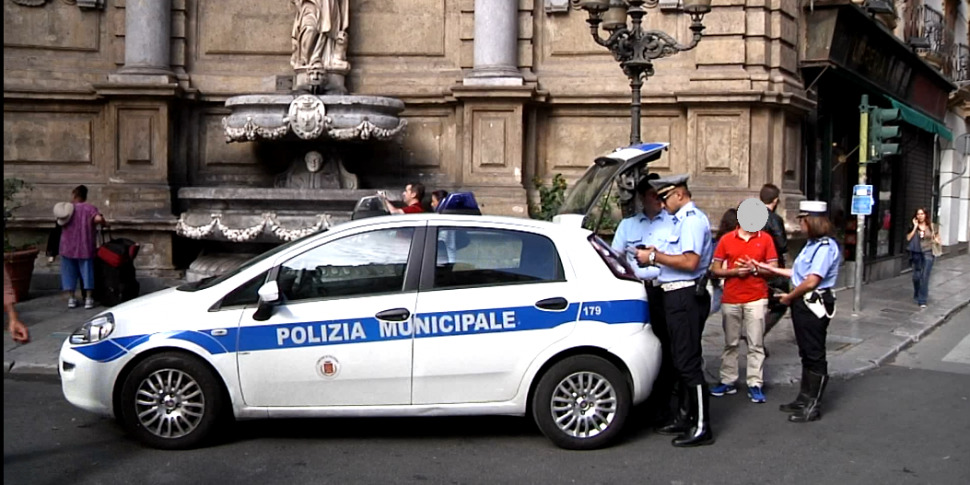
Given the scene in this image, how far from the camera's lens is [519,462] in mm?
6691

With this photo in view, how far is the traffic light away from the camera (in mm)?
14219

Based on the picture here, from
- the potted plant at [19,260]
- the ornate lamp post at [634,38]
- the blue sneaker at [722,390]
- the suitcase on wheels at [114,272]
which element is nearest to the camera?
the blue sneaker at [722,390]

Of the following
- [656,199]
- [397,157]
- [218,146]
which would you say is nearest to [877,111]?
[397,157]

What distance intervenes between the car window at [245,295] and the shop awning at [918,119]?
15.5 meters

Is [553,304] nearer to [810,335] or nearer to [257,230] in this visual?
[810,335]

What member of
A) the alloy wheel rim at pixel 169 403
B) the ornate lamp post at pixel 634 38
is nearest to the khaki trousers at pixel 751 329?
the ornate lamp post at pixel 634 38

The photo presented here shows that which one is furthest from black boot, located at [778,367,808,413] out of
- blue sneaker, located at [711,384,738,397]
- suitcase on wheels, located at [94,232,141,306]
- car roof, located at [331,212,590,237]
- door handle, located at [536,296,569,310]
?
suitcase on wheels, located at [94,232,141,306]

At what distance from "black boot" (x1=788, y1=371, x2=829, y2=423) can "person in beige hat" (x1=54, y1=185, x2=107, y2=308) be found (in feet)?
28.2

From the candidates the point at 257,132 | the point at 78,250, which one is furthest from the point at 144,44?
the point at 78,250

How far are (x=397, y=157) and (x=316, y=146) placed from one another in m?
1.58

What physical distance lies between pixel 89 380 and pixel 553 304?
2.97m

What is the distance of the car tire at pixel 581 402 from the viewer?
686 centimetres

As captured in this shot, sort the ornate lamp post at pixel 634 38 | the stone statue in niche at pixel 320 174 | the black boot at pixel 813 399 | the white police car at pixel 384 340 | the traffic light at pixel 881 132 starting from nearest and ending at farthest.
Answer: the white police car at pixel 384 340, the black boot at pixel 813 399, the ornate lamp post at pixel 634 38, the stone statue in niche at pixel 320 174, the traffic light at pixel 881 132

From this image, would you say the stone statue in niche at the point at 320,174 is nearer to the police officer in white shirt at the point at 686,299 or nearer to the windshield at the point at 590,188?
the windshield at the point at 590,188
